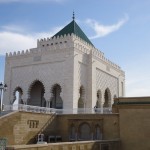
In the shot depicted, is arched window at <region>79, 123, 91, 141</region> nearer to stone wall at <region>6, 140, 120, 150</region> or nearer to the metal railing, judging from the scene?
the metal railing

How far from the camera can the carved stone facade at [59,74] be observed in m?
23.8

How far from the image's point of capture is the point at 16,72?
26891 millimetres

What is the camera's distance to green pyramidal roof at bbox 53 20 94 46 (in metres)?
28.2

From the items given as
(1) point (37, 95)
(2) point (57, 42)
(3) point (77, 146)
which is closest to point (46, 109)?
(3) point (77, 146)

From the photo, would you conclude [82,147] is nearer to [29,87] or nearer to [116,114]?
[116,114]

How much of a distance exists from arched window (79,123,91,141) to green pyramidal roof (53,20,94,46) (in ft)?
36.8

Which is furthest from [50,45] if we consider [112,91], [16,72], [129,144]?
[129,144]

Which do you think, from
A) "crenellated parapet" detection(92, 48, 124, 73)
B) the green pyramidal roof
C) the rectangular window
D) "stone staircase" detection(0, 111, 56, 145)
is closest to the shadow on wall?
"stone staircase" detection(0, 111, 56, 145)

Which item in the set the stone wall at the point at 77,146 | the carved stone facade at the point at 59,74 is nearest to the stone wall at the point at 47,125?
the stone wall at the point at 77,146

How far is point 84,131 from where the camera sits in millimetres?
19812

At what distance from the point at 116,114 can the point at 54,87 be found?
28.4 feet

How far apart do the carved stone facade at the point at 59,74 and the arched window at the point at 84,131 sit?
11.3 ft

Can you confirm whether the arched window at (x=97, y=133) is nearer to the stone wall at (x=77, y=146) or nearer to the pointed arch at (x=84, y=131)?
the pointed arch at (x=84, y=131)

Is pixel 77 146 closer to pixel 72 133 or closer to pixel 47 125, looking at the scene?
pixel 47 125
